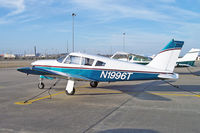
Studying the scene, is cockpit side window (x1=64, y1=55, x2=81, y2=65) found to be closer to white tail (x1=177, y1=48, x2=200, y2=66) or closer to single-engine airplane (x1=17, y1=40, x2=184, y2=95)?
single-engine airplane (x1=17, y1=40, x2=184, y2=95)

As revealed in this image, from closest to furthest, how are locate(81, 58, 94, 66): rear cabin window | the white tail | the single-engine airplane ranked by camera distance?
the single-engine airplane
locate(81, 58, 94, 66): rear cabin window
the white tail

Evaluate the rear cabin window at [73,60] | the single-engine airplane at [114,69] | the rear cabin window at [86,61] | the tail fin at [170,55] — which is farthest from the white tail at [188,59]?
the rear cabin window at [73,60]

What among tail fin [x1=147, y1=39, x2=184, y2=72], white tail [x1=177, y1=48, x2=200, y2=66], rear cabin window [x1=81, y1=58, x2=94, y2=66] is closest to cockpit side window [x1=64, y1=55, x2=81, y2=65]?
rear cabin window [x1=81, y1=58, x2=94, y2=66]

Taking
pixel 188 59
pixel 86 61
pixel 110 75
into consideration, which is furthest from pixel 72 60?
pixel 188 59

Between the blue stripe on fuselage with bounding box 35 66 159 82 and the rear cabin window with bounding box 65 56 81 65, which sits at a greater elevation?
A: the rear cabin window with bounding box 65 56 81 65

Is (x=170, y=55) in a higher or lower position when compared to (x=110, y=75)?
higher

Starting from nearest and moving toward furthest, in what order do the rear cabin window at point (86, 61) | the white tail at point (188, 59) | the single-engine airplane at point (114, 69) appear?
the single-engine airplane at point (114, 69) < the rear cabin window at point (86, 61) < the white tail at point (188, 59)

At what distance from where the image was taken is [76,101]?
26.7 ft

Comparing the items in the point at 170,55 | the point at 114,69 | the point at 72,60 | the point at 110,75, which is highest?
the point at 170,55

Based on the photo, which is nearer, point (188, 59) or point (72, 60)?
point (72, 60)

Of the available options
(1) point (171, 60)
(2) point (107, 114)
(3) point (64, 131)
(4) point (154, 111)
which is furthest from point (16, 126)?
(1) point (171, 60)

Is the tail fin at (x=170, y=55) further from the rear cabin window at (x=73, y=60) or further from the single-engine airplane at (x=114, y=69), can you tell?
the rear cabin window at (x=73, y=60)

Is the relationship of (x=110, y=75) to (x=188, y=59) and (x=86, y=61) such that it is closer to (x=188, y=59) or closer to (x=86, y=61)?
(x=86, y=61)

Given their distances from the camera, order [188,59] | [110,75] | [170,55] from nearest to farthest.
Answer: [170,55], [110,75], [188,59]
